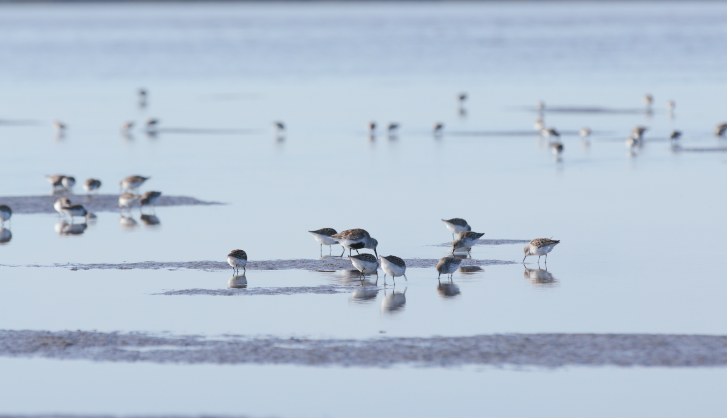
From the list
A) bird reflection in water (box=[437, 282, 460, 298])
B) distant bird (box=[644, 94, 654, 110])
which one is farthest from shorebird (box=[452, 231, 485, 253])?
distant bird (box=[644, 94, 654, 110])

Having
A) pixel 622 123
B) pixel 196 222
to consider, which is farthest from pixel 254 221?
pixel 622 123

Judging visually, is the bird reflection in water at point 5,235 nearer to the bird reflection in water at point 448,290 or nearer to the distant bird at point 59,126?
the bird reflection in water at point 448,290

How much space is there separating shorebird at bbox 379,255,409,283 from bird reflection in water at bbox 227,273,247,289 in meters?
2.19

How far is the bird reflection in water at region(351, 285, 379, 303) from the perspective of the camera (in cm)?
1678

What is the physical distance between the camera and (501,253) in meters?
20.2

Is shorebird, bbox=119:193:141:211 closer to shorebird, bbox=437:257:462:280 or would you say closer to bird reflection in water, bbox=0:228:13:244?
bird reflection in water, bbox=0:228:13:244

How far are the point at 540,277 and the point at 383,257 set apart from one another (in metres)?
2.65

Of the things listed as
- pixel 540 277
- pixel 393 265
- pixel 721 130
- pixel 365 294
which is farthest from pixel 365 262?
pixel 721 130

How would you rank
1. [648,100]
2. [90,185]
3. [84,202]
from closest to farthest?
[84,202]
[90,185]
[648,100]

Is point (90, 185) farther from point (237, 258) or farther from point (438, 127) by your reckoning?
point (438, 127)

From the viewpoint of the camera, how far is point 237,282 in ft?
59.0

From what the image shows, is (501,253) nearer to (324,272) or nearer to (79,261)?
(324,272)

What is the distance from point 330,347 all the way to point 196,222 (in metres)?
11.3

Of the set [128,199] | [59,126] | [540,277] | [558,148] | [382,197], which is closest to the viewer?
[540,277]
